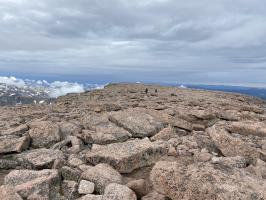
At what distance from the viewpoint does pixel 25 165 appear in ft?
56.8

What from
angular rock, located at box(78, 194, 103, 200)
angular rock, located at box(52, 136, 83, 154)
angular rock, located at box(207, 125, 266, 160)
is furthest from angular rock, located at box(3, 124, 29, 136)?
angular rock, located at box(207, 125, 266, 160)

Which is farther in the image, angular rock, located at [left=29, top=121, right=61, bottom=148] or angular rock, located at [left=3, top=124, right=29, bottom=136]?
angular rock, located at [left=3, top=124, right=29, bottom=136]

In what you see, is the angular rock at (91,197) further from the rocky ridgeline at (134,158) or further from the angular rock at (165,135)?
the angular rock at (165,135)

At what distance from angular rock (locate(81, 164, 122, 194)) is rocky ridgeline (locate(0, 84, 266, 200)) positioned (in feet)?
0.13

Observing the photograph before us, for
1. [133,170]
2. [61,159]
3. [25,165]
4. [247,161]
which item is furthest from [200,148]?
[25,165]

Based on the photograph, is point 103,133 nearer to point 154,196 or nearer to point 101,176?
point 101,176

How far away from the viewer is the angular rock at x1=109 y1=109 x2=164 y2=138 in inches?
856

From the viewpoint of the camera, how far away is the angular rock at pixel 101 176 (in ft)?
48.4

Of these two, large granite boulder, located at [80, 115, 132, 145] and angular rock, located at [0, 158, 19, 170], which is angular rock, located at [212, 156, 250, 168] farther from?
angular rock, located at [0, 158, 19, 170]

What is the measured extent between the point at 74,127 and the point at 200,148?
25.9 feet

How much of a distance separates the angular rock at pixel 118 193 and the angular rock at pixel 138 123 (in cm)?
762

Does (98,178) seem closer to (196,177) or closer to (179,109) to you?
(196,177)

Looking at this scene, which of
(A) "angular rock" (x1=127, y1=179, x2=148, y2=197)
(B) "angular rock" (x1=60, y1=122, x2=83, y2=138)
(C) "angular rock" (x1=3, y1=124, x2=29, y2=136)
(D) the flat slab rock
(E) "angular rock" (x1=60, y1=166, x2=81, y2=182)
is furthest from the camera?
(B) "angular rock" (x1=60, y1=122, x2=83, y2=138)

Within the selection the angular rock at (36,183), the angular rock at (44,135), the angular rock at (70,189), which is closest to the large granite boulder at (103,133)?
the angular rock at (44,135)
